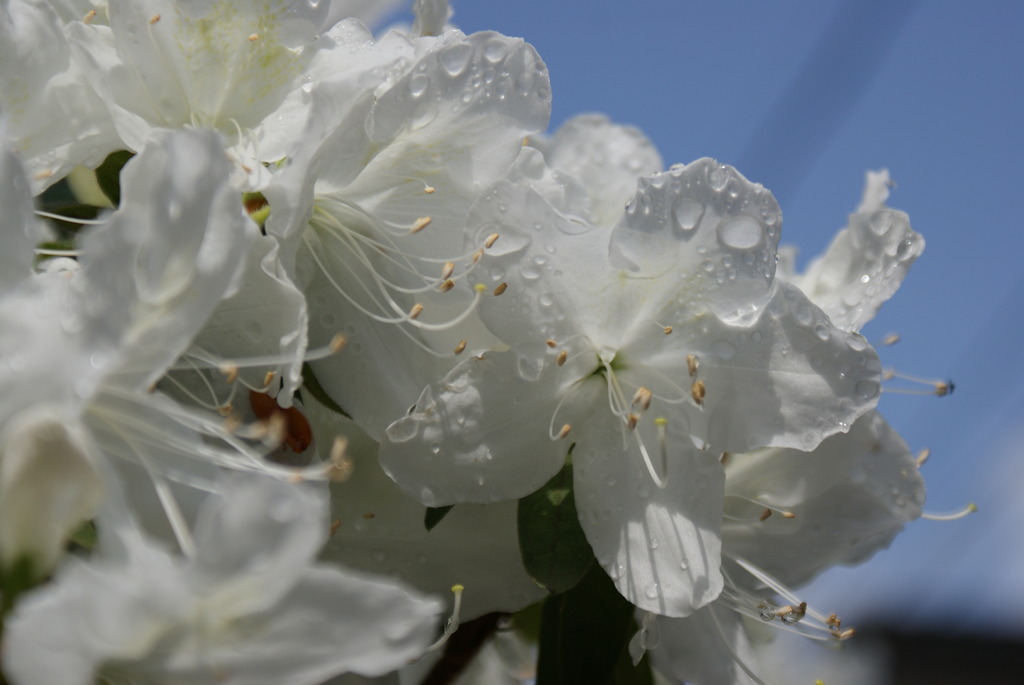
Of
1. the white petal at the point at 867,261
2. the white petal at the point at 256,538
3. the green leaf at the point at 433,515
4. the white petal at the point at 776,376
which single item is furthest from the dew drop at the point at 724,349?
the white petal at the point at 256,538

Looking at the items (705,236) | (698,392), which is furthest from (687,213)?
(698,392)

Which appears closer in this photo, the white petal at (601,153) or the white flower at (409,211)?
the white flower at (409,211)

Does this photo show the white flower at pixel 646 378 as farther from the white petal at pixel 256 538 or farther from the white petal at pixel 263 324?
the white petal at pixel 256 538

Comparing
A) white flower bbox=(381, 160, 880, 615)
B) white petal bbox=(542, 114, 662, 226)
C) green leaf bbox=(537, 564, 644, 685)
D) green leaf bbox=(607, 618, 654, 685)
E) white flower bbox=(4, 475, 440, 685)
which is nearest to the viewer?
white flower bbox=(4, 475, 440, 685)

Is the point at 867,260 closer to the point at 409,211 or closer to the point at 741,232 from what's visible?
the point at 741,232

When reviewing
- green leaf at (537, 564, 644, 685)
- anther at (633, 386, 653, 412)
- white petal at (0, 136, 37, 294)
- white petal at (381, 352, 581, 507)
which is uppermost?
white petal at (0, 136, 37, 294)

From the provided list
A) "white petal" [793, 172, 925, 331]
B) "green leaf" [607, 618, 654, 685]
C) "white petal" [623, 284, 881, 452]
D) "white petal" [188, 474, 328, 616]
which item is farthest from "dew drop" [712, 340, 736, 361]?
"white petal" [188, 474, 328, 616]

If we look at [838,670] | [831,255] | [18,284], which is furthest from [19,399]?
[838,670]

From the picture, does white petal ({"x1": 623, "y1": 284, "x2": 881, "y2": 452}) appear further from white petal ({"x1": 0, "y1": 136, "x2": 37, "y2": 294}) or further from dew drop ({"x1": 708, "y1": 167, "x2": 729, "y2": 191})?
white petal ({"x1": 0, "y1": 136, "x2": 37, "y2": 294})
